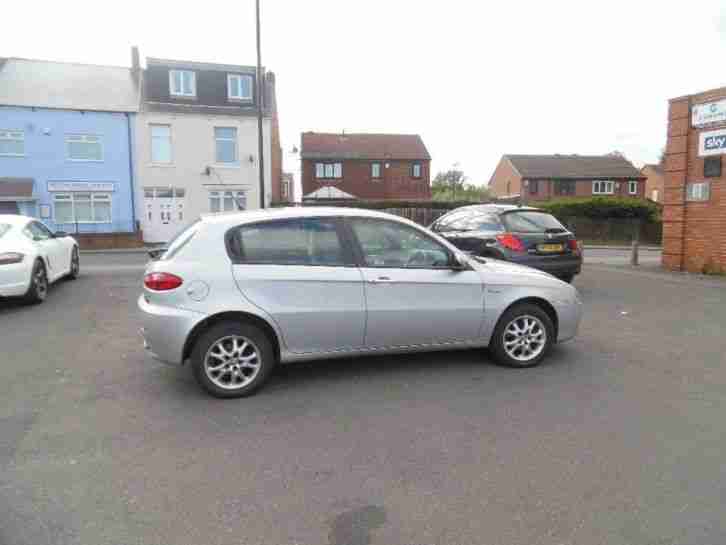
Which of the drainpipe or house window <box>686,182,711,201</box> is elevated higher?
the drainpipe

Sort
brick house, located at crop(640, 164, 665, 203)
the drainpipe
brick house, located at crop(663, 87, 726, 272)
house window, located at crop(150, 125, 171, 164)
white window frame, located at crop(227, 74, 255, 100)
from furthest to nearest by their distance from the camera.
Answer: brick house, located at crop(640, 164, 665, 203) → white window frame, located at crop(227, 74, 255, 100) → house window, located at crop(150, 125, 171, 164) → the drainpipe → brick house, located at crop(663, 87, 726, 272)

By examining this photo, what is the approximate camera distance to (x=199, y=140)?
1104 inches

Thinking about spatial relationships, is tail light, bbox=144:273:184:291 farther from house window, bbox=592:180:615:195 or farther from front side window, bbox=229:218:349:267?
house window, bbox=592:180:615:195

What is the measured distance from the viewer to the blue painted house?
2550 cm

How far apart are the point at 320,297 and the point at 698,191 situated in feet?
37.1

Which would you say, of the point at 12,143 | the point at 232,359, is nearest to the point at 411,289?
the point at 232,359

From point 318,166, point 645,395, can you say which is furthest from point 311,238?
point 318,166

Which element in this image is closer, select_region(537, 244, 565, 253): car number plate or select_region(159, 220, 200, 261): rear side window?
select_region(159, 220, 200, 261): rear side window

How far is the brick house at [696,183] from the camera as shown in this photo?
11922 mm

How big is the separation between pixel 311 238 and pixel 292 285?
1.60 ft

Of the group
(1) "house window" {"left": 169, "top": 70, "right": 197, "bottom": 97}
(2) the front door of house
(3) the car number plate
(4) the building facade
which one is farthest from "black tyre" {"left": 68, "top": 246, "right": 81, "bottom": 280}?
(1) "house window" {"left": 169, "top": 70, "right": 197, "bottom": 97}

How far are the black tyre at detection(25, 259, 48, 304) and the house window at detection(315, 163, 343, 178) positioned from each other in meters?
37.0

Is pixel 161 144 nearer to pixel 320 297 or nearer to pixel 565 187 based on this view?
pixel 320 297

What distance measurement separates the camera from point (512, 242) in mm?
9023
